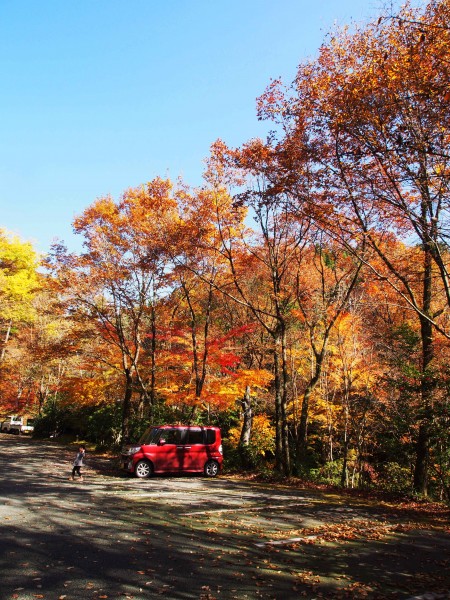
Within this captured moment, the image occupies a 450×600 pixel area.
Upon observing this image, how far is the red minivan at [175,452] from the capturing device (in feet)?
46.9

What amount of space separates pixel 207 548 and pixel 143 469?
9.18 metres

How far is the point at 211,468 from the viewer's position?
15.2 meters

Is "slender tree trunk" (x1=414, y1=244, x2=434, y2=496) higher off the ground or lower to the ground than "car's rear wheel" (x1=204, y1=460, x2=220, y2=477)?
higher

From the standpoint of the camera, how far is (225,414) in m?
22.9

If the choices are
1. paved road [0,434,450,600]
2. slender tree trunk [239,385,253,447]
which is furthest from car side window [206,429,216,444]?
paved road [0,434,450,600]

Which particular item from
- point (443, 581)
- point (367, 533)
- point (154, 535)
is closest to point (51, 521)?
point (154, 535)

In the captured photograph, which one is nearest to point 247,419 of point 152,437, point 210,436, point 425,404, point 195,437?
point 210,436

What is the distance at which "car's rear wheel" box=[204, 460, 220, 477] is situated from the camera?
1513cm

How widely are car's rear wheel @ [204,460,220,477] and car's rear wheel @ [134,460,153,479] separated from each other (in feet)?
6.95

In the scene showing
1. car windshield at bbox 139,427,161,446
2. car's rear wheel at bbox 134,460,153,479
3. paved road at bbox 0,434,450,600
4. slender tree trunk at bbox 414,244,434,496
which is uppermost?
slender tree trunk at bbox 414,244,434,496

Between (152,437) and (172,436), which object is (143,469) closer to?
(152,437)

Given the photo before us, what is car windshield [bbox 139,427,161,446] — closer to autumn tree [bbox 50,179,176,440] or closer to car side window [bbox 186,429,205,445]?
car side window [bbox 186,429,205,445]

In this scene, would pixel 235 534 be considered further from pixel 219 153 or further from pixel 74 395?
pixel 74 395

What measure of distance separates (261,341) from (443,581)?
52.3ft
